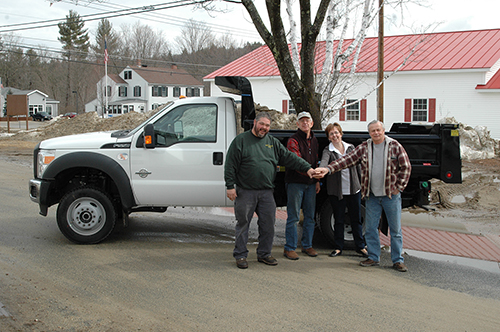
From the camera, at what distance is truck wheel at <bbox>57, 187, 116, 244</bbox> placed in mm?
6953

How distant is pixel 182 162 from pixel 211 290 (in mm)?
2286

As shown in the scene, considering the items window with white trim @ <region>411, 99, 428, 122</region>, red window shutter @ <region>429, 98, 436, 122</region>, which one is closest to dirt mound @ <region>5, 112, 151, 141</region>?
window with white trim @ <region>411, 99, 428, 122</region>

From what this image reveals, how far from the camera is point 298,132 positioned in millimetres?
6621

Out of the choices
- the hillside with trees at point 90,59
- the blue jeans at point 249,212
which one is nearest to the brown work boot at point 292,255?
the blue jeans at point 249,212

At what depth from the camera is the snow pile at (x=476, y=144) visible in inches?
789

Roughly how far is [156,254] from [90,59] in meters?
81.5

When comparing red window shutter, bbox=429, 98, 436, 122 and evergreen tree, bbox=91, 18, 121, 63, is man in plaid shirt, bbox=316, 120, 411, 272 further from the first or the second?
evergreen tree, bbox=91, 18, 121, 63

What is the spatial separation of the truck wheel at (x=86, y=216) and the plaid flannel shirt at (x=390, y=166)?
3299 mm

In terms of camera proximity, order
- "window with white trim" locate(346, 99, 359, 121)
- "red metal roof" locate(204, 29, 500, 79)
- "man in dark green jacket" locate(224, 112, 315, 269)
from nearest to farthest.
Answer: "man in dark green jacket" locate(224, 112, 315, 269) → "red metal roof" locate(204, 29, 500, 79) → "window with white trim" locate(346, 99, 359, 121)

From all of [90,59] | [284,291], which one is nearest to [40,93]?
[90,59]

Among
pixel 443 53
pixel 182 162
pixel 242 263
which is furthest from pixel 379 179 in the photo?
pixel 443 53

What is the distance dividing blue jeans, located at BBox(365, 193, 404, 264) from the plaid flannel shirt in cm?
14

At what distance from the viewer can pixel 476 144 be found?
67.7 ft

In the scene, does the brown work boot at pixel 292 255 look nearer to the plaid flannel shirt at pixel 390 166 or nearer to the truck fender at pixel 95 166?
the plaid flannel shirt at pixel 390 166
